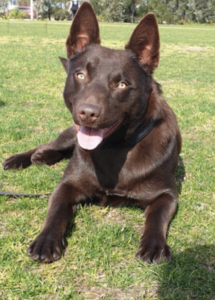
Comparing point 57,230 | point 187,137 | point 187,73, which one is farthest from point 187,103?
point 57,230

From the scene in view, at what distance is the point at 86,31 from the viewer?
301 cm

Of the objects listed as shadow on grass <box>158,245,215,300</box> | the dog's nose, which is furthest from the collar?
shadow on grass <box>158,245,215,300</box>

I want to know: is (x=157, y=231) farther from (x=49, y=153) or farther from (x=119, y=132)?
(x=49, y=153)

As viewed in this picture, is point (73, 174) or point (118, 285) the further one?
point (73, 174)

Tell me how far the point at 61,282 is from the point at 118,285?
1.14ft

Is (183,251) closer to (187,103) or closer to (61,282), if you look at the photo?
(61,282)

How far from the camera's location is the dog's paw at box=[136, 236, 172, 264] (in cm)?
233

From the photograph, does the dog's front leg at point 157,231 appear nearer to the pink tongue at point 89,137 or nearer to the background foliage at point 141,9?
the pink tongue at point 89,137

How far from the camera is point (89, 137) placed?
260 cm

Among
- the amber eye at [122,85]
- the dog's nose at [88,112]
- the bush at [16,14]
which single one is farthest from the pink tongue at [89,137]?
the bush at [16,14]

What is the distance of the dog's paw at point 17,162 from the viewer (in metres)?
3.76

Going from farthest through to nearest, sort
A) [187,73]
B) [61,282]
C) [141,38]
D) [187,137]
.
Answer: [187,73]
[187,137]
[141,38]
[61,282]

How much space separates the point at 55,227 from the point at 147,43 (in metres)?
1.63

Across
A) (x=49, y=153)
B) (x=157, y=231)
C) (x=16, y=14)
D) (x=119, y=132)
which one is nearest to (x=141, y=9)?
(x=16, y=14)
